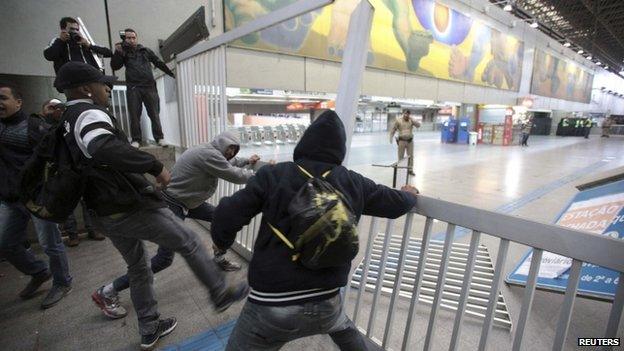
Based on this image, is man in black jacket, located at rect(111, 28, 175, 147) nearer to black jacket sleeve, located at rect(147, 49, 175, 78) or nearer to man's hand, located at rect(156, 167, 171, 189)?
black jacket sleeve, located at rect(147, 49, 175, 78)

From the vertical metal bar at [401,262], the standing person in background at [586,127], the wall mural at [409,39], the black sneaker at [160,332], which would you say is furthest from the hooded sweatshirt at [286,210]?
the standing person in background at [586,127]

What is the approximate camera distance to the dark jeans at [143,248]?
5.68ft

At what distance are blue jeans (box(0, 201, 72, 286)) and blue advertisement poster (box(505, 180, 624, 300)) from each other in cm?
391

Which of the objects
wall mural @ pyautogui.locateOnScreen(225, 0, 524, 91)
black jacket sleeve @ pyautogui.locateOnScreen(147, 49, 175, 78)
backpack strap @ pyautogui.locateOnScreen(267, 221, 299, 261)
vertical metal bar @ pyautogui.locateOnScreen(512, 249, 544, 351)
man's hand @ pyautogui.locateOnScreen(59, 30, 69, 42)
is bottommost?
vertical metal bar @ pyautogui.locateOnScreen(512, 249, 544, 351)

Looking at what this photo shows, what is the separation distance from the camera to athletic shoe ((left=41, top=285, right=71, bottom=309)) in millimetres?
Result: 2456

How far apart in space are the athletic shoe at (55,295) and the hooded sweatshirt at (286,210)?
7.32 feet

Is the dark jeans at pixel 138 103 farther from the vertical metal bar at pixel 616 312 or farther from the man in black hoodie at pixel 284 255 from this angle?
the vertical metal bar at pixel 616 312

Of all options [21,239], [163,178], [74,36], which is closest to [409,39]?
[74,36]

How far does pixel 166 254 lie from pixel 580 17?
55.7 feet

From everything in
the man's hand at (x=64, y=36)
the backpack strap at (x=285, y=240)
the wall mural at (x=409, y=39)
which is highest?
the wall mural at (x=409, y=39)

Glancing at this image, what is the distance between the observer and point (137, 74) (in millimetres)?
4262

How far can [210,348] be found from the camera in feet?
6.61

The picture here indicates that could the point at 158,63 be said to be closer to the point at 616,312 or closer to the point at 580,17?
the point at 616,312

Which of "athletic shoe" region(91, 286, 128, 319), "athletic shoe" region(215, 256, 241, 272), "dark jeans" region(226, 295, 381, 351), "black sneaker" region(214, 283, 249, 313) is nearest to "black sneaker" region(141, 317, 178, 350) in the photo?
"athletic shoe" region(91, 286, 128, 319)
